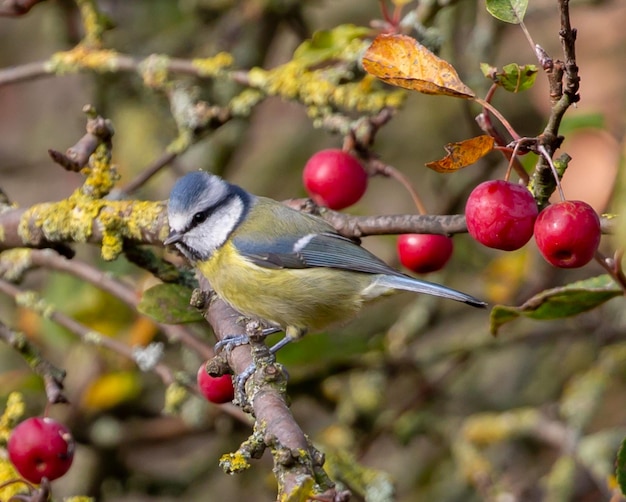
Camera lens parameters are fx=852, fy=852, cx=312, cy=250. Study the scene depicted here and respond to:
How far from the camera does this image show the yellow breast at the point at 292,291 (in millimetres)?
1851

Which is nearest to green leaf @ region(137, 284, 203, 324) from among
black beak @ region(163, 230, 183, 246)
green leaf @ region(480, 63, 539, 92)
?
black beak @ region(163, 230, 183, 246)

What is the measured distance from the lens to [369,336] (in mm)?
2850

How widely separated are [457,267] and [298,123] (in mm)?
1060

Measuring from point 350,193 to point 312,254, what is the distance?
0.25 m

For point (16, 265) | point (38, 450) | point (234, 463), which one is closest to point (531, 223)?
point (234, 463)

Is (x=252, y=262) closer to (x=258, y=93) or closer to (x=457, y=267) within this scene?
(x=258, y=93)

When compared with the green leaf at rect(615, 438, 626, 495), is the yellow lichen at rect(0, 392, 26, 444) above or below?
below

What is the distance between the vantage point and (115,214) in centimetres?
154

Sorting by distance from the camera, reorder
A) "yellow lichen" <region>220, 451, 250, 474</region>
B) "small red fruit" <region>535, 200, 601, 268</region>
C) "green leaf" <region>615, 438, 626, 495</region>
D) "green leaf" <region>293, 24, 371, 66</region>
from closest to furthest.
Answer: "yellow lichen" <region>220, 451, 250, 474</region> → "small red fruit" <region>535, 200, 601, 268</region> → "green leaf" <region>615, 438, 626, 495</region> → "green leaf" <region>293, 24, 371, 66</region>

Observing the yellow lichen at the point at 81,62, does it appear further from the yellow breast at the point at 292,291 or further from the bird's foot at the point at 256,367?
the bird's foot at the point at 256,367

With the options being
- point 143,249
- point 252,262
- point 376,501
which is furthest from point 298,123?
point 376,501

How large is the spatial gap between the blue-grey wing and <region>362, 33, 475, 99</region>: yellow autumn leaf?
2.08 feet

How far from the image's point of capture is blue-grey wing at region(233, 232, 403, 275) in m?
1.89

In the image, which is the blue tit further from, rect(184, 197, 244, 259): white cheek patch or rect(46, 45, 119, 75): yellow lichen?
rect(46, 45, 119, 75): yellow lichen
